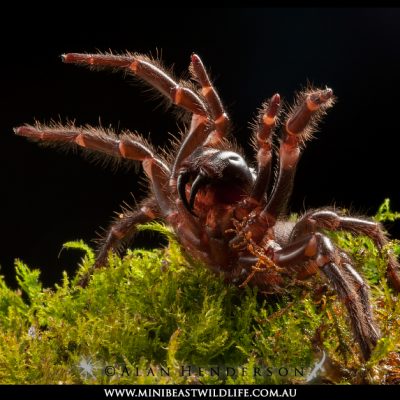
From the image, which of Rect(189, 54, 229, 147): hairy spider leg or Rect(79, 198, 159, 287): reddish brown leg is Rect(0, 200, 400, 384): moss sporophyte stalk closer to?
Rect(79, 198, 159, 287): reddish brown leg

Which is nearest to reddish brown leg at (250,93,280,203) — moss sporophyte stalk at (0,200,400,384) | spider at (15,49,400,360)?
spider at (15,49,400,360)

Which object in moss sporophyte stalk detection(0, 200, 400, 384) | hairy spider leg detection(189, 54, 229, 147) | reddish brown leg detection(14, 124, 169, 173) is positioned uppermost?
hairy spider leg detection(189, 54, 229, 147)

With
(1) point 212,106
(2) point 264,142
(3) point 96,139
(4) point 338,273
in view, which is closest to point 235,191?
(2) point 264,142

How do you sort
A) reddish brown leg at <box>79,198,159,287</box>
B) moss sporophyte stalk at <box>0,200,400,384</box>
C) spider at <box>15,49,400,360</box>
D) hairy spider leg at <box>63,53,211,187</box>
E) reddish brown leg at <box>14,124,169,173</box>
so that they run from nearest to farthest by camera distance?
moss sporophyte stalk at <box>0,200,400,384</box> → spider at <box>15,49,400,360</box> → hairy spider leg at <box>63,53,211,187</box> → reddish brown leg at <box>14,124,169,173</box> → reddish brown leg at <box>79,198,159,287</box>

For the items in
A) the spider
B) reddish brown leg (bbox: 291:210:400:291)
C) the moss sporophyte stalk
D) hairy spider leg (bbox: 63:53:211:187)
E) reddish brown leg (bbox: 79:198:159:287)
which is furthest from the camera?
reddish brown leg (bbox: 79:198:159:287)

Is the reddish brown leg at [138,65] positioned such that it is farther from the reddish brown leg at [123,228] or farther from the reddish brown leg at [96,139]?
the reddish brown leg at [123,228]

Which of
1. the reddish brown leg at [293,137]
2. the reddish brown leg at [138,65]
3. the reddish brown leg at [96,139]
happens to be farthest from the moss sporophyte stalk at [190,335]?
the reddish brown leg at [138,65]
